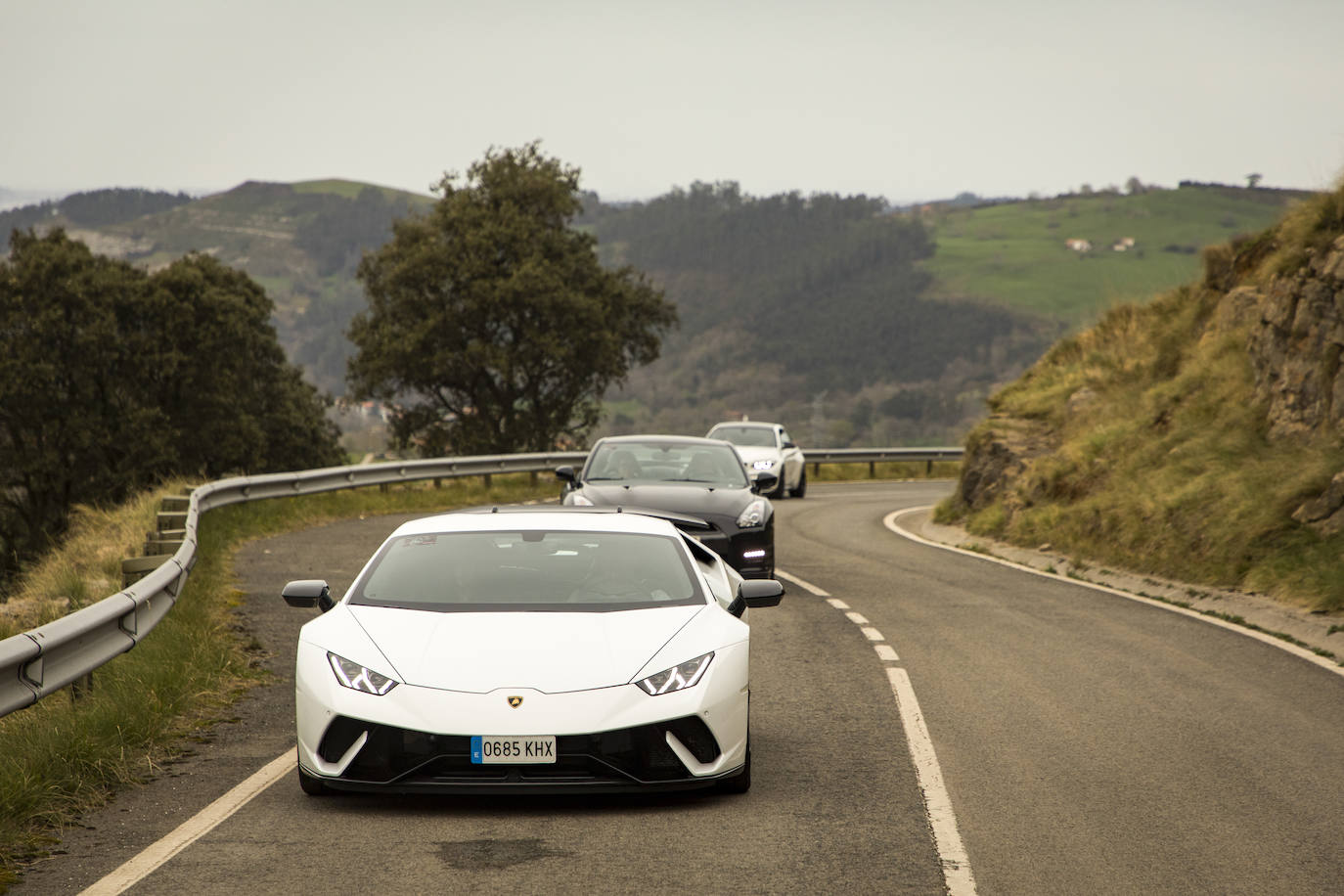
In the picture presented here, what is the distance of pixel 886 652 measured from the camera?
36.2 feet

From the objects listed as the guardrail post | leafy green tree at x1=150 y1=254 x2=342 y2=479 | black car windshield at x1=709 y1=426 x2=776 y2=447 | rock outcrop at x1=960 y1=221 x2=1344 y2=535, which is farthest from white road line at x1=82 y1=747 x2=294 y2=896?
leafy green tree at x1=150 y1=254 x2=342 y2=479

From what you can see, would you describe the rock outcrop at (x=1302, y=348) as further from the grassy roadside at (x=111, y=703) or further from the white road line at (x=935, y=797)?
the grassy roadside at (x=111, y=703)

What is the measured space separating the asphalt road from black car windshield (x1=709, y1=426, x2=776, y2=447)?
19982 mm

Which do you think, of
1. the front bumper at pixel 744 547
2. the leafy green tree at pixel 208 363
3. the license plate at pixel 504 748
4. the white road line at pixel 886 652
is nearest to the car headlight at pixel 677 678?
the license plate at pixel 504 748

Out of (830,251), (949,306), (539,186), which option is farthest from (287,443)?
(830,251)

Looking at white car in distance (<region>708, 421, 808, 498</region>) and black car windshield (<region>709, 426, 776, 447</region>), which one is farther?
black car windshield (<region>709, 426, 776, 447</region>)

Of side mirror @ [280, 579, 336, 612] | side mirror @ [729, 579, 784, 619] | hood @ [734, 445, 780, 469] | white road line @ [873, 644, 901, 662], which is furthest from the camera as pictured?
hood @ [734, 445, 780, 469]

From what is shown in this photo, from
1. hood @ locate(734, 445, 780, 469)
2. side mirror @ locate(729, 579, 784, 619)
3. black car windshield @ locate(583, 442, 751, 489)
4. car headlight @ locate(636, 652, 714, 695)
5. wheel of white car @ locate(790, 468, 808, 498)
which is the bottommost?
wheel of white car @ locate(790, 468, 808, 498)

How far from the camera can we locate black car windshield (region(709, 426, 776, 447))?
103ft

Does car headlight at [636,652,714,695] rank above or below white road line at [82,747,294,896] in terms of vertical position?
above

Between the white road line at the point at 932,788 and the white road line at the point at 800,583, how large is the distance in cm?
401

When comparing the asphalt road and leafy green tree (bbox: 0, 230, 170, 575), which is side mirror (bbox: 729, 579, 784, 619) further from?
leafy green tree (bbox: 0, 230, 170, 575)

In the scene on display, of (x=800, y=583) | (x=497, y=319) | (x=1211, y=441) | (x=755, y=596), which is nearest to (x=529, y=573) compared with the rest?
(x=755, y=596)

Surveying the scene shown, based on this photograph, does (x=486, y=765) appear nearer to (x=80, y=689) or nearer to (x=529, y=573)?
(x=529, y=573)
